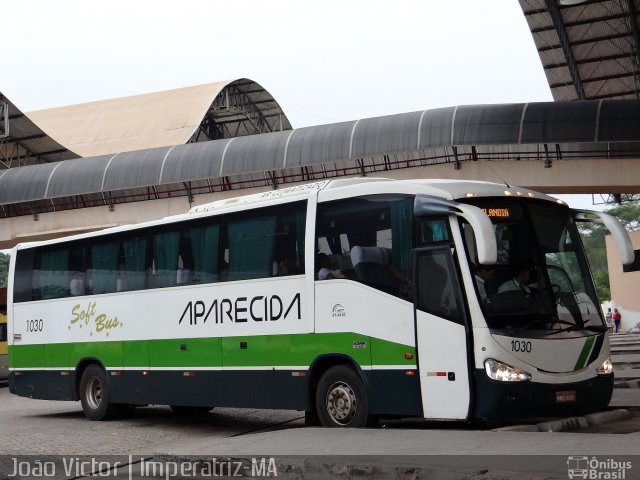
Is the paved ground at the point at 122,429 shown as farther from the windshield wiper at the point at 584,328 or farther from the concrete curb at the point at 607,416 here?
the windshield wiper at the point at 584,328

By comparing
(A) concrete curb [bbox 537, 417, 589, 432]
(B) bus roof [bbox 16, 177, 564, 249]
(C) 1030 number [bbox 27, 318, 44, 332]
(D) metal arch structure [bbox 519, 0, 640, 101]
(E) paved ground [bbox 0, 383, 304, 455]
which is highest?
(D) metal arch structure [bbox 519, 0, 640, 101]

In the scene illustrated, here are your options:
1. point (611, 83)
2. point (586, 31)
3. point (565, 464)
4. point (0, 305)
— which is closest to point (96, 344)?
point (565, 464)

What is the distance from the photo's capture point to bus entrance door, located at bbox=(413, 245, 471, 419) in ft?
36.6

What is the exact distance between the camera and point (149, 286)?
15750mm

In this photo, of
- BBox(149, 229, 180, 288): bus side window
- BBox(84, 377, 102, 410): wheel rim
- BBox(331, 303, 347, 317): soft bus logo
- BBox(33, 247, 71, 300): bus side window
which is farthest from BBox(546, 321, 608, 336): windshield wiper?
BBox(33, 247, 71, 300): bus side window

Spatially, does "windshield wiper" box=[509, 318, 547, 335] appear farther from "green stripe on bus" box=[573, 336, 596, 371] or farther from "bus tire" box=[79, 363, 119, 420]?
"bus tire" box=[79, 363, 119, 420]

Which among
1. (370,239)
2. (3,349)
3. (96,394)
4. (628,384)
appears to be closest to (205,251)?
(370,239)

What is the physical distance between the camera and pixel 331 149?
37.2m

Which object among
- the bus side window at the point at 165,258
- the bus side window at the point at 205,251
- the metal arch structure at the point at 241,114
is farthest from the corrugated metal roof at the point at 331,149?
the metal arch structure at the point at 241,114

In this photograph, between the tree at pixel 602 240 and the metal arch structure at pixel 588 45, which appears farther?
the tree at pixel 602 240

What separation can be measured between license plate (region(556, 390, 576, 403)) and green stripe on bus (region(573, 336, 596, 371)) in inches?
11.1

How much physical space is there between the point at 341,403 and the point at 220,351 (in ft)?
8.32

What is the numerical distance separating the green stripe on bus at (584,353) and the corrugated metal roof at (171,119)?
57.7 metres

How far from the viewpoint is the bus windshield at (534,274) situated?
1120 centimetres
